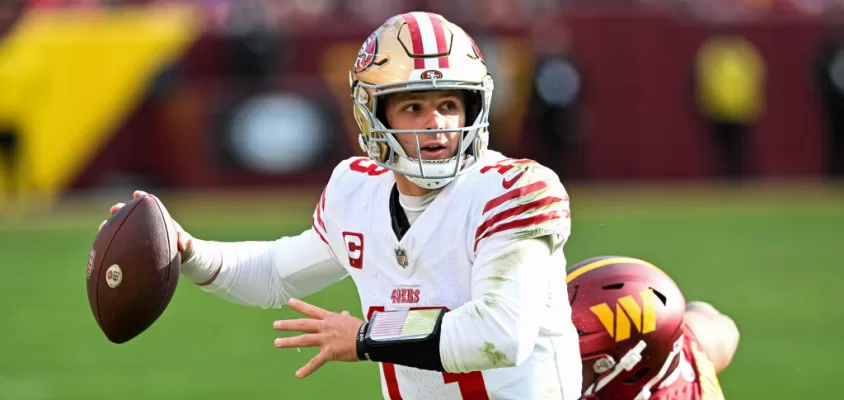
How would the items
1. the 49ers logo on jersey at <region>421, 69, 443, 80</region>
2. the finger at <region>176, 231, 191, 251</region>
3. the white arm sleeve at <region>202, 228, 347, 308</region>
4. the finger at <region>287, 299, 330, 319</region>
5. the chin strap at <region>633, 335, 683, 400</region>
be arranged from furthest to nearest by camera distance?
the chin strap at <region>633, 335, 683, 400</region> < the white arm sleeve at <region>202, 228, 347, 308</region> < the finger at <region>176, 231, 191, 251</region> < the 49ers logo on jersey at <region>421, 69, 443, 80</region> < the finger at <region>287, 299, 330, 319</region>

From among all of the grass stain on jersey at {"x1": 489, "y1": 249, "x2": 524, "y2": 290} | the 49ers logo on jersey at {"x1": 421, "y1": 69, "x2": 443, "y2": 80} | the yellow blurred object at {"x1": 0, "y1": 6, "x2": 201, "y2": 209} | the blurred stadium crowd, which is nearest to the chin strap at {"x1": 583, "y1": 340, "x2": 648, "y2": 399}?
the grass stain on jersey at {"x1": 489, "y1": 249, "x2": 524, "y2": 290}

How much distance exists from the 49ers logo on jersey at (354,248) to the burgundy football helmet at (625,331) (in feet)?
2.49

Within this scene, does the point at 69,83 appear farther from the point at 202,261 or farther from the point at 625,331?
the point at 625,331

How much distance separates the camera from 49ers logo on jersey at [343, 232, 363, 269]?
370cm

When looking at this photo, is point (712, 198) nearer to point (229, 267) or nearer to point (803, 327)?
point (803, 327)

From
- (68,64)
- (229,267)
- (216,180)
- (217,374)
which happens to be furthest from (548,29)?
(229,267)

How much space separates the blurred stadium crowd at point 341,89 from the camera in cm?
1399

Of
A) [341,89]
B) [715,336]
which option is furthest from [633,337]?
[341,89]

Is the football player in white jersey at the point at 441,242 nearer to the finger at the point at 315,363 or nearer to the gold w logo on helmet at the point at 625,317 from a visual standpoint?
the finger at the point at 315,363

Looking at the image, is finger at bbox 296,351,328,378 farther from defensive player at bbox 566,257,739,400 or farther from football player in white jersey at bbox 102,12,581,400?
defensive player at bbox 566,257,739,400

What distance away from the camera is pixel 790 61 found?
49.5 feet

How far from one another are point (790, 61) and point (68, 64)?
7.93m

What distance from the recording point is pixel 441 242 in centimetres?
351

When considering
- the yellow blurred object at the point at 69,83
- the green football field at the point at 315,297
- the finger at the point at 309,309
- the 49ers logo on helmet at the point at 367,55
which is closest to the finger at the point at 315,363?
the finger at the point at 309,309
